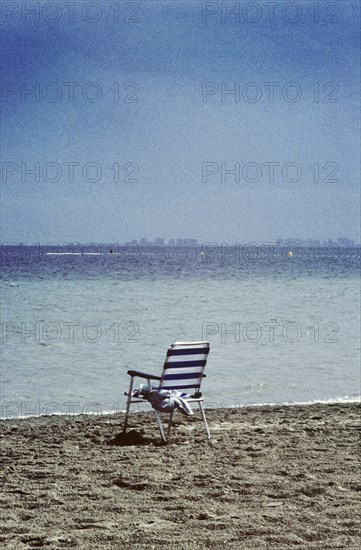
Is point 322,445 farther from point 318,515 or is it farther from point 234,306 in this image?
point 234,306

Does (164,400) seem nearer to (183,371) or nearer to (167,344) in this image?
(183,371)

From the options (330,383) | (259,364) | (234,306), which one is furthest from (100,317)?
(330,383)

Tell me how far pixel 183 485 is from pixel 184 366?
6.40ft

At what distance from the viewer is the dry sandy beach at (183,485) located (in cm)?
400

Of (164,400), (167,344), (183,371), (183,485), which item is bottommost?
(167,344)

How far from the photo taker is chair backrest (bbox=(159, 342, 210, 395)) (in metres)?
6.74

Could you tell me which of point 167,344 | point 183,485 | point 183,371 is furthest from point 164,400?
point 167,344

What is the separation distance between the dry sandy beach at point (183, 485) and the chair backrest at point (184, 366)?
0.49 metres

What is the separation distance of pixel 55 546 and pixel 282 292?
33556 millimetres

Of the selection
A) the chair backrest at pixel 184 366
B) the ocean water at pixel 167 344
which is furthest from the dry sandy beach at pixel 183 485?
the ocean water at pixel 167 344

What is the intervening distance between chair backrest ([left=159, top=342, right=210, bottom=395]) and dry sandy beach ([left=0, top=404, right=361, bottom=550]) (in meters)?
0.49

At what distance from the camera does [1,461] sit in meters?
5.80

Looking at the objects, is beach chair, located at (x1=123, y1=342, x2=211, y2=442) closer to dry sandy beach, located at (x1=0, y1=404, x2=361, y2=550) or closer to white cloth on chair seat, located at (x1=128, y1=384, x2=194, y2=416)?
white cloth on chair seat, located at (x1=128, y1=384, x2=194, y2=416)

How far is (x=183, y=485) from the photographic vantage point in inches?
197
